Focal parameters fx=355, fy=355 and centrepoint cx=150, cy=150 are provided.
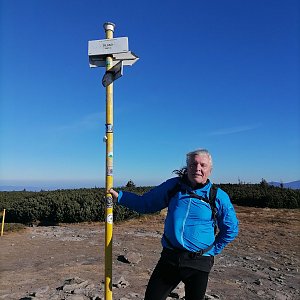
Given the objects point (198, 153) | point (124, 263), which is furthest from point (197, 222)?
point (124, 263)

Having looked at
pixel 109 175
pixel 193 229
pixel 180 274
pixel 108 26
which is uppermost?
pixel 108 26

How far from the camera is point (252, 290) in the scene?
5.73 meters

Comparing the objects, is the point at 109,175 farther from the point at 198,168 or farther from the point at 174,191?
the point at 198,168

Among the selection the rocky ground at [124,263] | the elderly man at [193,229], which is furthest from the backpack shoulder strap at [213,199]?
the rocky ground at [124,263]

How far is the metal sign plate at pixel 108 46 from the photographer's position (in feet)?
9.89

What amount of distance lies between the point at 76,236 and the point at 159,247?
3.16m

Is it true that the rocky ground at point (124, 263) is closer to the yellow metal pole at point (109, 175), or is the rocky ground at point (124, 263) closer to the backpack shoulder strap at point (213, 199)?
the yellow metal pole at point (109, 175)

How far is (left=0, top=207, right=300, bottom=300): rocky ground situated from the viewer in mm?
5477

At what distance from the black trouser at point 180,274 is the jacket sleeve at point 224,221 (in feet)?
0.46

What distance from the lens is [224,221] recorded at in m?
2.84

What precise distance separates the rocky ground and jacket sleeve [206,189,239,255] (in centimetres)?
243

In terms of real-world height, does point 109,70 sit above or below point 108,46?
below

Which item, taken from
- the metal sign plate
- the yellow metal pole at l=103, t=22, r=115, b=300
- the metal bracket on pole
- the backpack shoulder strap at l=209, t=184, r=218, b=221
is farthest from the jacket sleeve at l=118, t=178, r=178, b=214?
the metal sign plate

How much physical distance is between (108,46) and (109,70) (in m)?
0.20
